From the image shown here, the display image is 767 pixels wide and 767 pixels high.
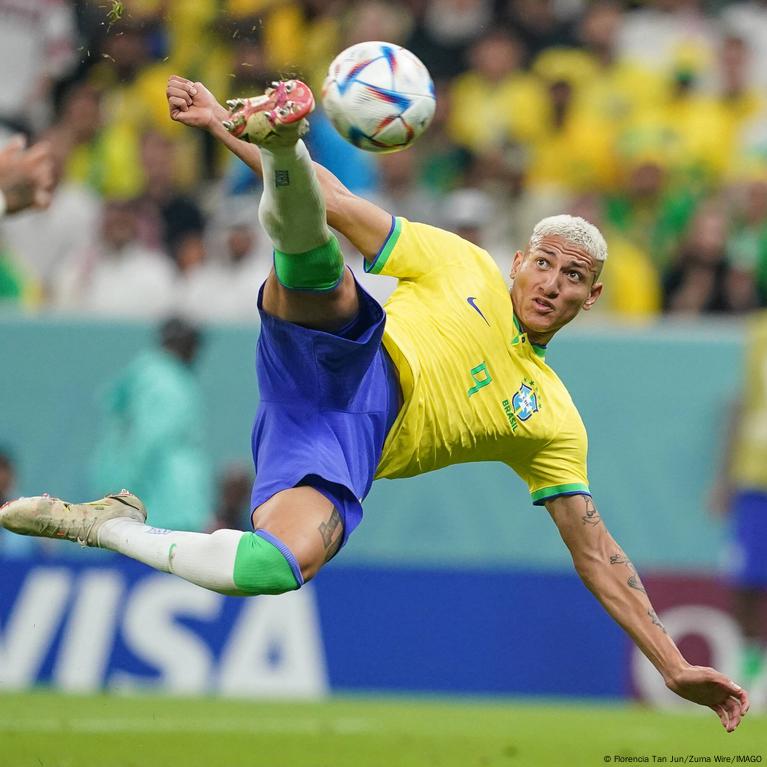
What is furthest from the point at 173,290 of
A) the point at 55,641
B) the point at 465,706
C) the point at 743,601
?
the point at 743,601

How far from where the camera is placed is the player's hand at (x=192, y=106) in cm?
648

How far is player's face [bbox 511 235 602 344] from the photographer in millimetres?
7254

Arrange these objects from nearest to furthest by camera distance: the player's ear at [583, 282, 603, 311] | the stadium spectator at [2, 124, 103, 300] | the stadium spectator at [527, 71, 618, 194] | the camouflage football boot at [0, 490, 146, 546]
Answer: the camouflage football boot at [0, 490, 146, 546] → the player's ear at [583, 282, 603, 311] → the stadium spectator at [2, 124, 103, 300] → the stadium spectator at [527, 71, 618, 194]

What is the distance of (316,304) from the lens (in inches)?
258

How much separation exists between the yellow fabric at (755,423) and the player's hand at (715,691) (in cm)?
558

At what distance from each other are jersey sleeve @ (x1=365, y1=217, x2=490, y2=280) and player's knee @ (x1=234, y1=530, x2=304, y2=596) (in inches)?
57.1

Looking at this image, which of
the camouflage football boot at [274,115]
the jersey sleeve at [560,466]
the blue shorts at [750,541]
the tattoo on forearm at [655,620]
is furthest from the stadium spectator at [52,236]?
the camouflage football boot at [274,115]

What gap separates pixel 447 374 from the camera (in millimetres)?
7199

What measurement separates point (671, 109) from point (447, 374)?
774 cm

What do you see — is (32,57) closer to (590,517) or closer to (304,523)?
(590,517)

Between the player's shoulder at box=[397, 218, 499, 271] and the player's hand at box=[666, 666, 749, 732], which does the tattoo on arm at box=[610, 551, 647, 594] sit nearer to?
the player's hand at box=[666, 666, 749, 732]

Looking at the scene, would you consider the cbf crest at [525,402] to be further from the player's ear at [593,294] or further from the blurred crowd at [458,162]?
the blurred crowd at [458,162]

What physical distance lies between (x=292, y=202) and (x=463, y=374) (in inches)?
52.1

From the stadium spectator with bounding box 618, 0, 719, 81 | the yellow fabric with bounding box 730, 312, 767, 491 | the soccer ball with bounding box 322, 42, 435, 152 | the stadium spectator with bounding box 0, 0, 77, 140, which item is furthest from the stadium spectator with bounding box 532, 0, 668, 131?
the soccer ball with bounding box 322, 42, 435, 152
